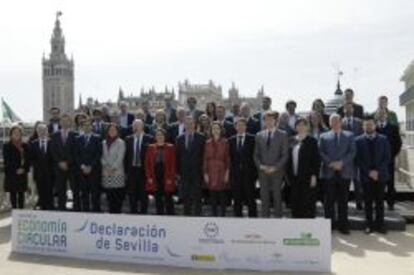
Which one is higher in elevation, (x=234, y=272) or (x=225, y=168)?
(x=225, y=168)

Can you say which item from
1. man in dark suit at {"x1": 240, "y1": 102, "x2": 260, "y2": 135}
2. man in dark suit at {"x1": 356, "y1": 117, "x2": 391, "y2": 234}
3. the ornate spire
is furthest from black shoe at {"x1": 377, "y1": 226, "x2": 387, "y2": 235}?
the ornate spire

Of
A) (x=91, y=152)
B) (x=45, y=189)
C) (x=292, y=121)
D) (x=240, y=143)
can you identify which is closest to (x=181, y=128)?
(x=240, y=143)

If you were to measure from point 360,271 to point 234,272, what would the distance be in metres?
1.59

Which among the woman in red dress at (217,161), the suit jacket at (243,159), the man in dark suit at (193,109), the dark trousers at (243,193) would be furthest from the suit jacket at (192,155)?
the man in dark suit at (193,109)

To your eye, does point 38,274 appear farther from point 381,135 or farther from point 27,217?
point 381,135

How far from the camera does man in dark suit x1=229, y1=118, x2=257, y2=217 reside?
37.1 ft

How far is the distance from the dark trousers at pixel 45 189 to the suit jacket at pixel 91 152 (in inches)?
37.0

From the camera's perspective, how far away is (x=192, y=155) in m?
11.4

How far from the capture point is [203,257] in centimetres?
909

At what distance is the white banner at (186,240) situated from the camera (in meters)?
8.73

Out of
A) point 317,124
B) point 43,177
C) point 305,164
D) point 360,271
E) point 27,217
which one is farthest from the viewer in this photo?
point 43,177

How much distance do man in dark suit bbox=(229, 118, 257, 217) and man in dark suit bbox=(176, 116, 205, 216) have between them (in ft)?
1.73

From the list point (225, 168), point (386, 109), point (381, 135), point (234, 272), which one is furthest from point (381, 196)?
point (234, 272)

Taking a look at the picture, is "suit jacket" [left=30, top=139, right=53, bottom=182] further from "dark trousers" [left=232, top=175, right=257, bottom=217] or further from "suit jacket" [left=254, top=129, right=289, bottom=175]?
"suit jacket" [left=254, top=129, right=289, bottom=175]
